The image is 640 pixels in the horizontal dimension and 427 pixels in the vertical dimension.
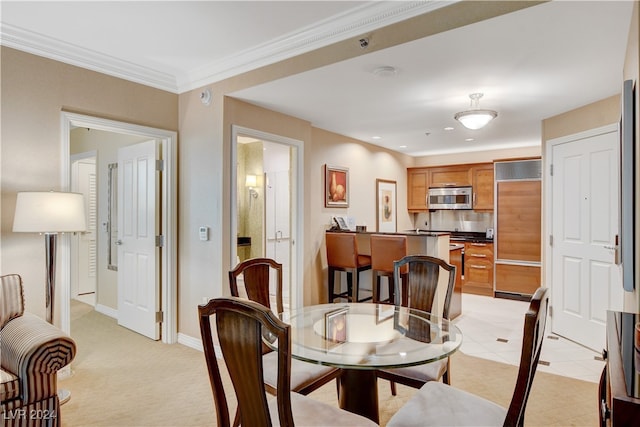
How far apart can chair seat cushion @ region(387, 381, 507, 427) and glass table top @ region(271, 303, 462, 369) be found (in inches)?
7.9

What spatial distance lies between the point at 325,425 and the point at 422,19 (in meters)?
2.23

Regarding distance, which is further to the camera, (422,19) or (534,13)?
(422,19)

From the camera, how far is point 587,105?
3.67 meters

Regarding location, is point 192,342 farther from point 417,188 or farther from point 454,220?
point 454,220

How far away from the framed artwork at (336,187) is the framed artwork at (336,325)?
2491mm

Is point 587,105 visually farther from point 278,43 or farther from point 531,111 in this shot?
point 278,43

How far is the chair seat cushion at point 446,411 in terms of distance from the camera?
1.54 metres

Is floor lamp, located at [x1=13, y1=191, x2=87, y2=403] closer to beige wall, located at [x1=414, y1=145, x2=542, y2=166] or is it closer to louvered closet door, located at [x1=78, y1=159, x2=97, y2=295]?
louvered closet door, located at [x1=78, y1=159, x2=97, y2=295]

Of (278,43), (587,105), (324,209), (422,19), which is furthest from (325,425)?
(587,105)

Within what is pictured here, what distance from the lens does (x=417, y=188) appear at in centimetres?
698

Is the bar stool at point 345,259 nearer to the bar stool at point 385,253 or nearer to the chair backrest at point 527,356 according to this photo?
the bar stool at point 385,253

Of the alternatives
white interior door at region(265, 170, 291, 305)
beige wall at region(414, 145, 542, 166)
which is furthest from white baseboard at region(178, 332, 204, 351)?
beige wall at region(414, 145, 542, 166)

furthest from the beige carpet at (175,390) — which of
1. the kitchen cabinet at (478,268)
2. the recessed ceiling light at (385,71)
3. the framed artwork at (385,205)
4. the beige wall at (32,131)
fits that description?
the framed artwork at (385,205)

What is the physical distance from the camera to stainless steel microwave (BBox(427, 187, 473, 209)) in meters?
6.48
